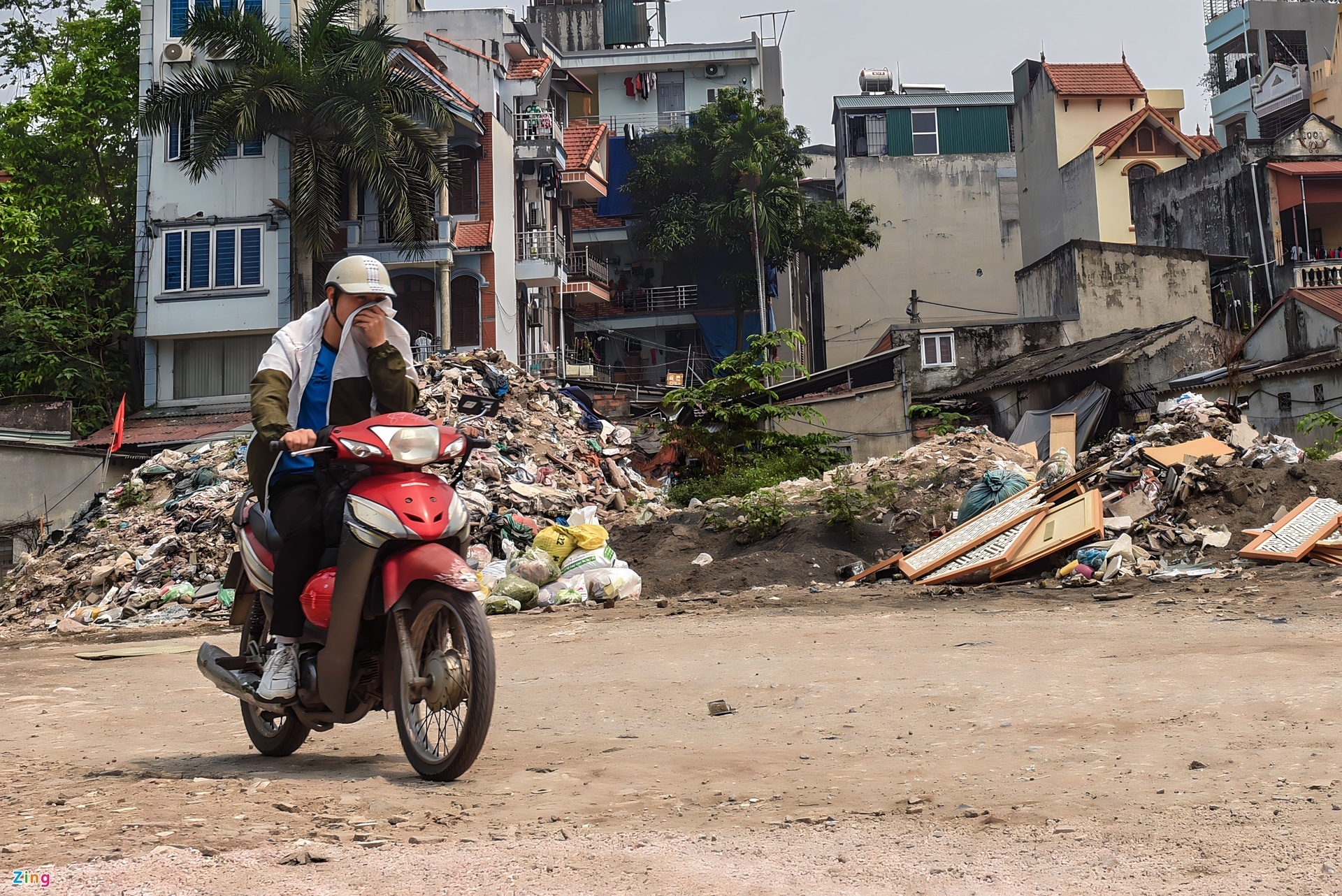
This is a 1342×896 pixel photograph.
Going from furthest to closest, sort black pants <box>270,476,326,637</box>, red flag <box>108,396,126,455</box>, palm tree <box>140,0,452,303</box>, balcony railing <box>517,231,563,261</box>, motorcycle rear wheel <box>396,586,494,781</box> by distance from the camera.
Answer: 1. balcony railing <box>517,231,563,261</box>
2. palm tree <box>140,0,452,303</box>
3. red flag <box>108,396,126,455</box>
4. black pants <box>270,476,326,637</box>
5. motorcycle rear wheel <box>396,586,494,781</box>

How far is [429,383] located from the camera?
24.0 m

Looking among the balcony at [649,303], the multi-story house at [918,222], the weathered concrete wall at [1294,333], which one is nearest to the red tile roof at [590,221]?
the balcony at [649,303]

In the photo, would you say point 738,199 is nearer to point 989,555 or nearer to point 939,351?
point 939,351

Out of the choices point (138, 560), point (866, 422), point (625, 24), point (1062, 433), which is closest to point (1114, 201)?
point (866, 422)

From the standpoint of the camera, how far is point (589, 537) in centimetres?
1326

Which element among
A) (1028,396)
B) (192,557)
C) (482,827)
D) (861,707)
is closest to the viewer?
(482,827)

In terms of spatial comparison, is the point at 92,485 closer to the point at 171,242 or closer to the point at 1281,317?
the point at 171,242

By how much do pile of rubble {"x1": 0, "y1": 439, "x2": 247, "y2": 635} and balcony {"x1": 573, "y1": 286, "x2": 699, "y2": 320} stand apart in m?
24.4

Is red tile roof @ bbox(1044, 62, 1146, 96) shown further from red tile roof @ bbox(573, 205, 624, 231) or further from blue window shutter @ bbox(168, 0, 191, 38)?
blue window shutter @ bbox(168, 0, 191, 38)

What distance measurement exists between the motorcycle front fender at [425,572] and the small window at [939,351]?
96.5ft

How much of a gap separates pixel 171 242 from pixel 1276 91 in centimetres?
4369

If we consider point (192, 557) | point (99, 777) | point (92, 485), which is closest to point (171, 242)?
point (92, 485)

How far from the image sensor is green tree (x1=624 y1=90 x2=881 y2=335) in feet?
132

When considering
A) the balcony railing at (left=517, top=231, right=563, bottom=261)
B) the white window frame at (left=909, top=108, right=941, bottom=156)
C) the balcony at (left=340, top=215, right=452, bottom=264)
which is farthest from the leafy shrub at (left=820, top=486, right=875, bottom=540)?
the white window frame at (left=909, top=108, right=941, bottom=156)
